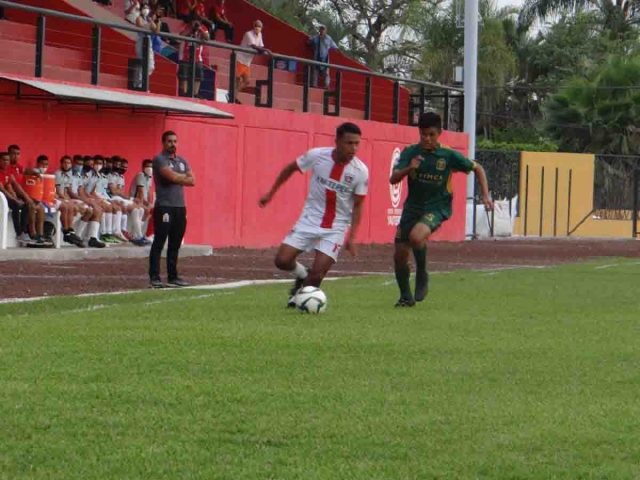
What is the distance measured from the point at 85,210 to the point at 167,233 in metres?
6.69

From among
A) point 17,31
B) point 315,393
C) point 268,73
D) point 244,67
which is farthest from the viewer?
point 268,73

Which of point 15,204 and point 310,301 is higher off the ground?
point 15,204

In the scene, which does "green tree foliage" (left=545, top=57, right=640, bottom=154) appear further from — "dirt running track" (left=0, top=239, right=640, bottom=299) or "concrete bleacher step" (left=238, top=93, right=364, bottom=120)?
"concrete bleacher step" (left=238, top=93, right=364, bottom=120)

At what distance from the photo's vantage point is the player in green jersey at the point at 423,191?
15.3 m

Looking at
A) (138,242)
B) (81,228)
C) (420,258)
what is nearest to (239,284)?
(420,258)

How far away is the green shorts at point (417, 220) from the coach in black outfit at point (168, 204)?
3634 mm

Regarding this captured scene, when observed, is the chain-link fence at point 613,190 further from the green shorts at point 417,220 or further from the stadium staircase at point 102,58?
the green shorts at point 417,220

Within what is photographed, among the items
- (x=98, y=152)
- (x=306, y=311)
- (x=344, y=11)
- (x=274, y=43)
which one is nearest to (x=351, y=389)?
(x=306, y=311)

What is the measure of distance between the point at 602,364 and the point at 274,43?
29.2 metres

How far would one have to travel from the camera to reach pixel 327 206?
1459cm

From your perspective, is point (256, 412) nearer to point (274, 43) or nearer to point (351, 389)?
point (351, 389)

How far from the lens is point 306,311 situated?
14016 mm

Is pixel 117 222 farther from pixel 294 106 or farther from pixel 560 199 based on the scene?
pixel 560 199

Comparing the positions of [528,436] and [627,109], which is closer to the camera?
[528,436]
